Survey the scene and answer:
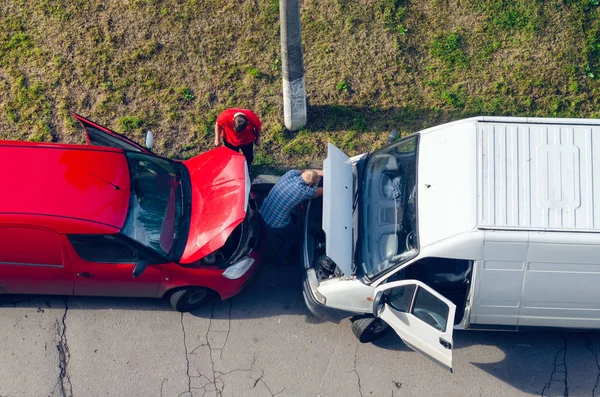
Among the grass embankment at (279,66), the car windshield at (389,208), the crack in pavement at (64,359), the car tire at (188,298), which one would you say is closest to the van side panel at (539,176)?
the car windshield at (389,208)

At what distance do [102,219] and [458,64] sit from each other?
5.55 meters

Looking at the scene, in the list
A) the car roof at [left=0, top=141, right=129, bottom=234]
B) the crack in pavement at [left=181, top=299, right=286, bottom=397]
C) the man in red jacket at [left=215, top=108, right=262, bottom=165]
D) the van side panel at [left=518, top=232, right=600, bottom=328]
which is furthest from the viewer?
the man in red jacket at [left=215, top=108, right=262, bottom=165]

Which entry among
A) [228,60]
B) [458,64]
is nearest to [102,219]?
[228,60]

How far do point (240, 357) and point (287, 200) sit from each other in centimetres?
196

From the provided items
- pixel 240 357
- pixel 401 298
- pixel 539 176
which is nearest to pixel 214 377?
pixel 240 357

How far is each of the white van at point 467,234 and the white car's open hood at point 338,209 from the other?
0.01 metres

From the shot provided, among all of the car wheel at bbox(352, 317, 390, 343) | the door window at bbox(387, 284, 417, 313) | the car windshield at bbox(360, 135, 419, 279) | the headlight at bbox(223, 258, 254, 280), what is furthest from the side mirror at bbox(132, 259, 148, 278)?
the door window at bbox(387, 284, 417, 313)

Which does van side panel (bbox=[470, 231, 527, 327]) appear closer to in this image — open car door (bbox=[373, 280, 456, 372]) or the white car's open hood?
open car door (bbox=[373, 280, 456, 372])

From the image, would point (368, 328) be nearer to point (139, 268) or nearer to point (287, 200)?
point (287, 200)

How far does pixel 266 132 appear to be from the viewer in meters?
8.45

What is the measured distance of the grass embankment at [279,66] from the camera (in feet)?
27.7

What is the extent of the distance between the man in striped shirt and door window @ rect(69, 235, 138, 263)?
164 centimetres

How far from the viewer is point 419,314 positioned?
20.9ft

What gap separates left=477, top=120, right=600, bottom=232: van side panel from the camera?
5.92 metres
